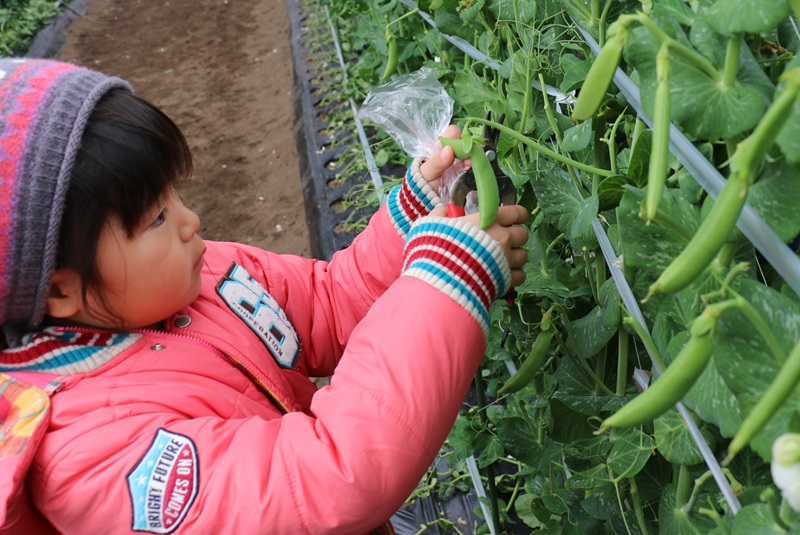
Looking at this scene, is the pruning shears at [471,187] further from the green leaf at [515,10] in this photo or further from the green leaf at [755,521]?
the green leaf at [755,521]

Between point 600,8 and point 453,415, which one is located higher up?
point 600,8

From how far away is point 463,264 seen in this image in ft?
2.86

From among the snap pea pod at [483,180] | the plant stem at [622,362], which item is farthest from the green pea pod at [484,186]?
the plant stem at [622,362]

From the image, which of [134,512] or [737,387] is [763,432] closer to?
[737,387]

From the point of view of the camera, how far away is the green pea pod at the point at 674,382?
47 cm

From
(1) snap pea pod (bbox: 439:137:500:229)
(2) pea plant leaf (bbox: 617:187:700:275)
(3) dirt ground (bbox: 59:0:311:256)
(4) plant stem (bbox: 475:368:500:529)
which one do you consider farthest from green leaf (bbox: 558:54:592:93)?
(3) dirt ground (bbox: 59:0:311:256)

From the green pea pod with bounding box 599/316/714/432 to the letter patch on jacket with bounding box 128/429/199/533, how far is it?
21.0 inches

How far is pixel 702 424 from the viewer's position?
0.73m

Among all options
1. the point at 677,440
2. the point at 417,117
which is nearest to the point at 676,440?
the point at 677,440

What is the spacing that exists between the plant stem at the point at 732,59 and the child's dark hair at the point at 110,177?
2.10 ft

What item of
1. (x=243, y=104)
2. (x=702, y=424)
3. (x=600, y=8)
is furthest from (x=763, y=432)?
(x=243, y=104)

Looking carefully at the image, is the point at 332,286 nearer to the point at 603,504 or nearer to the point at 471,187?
the point at 471,187

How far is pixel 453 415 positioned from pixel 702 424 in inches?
11.3

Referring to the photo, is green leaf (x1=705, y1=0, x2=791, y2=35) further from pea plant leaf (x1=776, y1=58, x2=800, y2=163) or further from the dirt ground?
the dirt ground
